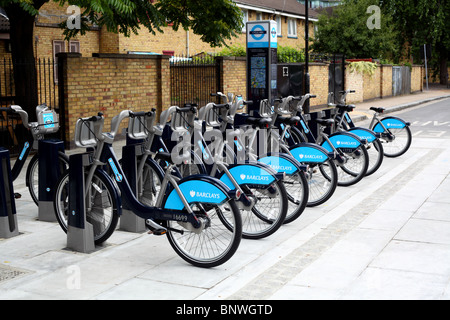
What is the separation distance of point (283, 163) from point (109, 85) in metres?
7.89

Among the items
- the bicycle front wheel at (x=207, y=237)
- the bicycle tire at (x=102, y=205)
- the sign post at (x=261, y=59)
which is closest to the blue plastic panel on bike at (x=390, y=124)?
the sign post at (x=261, y=59)

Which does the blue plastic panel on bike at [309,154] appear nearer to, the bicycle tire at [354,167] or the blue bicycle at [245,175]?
the bicycle tire at [354,167]

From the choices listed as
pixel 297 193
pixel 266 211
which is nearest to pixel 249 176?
pixel 266 211

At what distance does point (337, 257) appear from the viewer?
5.74 meters

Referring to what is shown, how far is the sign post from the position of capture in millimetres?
12883

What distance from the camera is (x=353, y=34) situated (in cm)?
3347

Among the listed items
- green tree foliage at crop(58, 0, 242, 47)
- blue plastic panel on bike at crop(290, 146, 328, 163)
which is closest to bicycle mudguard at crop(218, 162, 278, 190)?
blue plastic panel on bike at crop(290, 146, 328, 163)

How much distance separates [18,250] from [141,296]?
188cm

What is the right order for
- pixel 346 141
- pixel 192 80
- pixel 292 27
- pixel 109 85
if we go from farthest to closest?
pixel 292 27
pixel 192 80
pixel 109 85
pixel 346 141

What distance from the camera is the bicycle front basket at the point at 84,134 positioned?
581 centimetres

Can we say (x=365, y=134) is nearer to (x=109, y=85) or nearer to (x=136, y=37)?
(x=109, y=85)

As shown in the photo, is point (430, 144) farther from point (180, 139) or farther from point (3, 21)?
point (3, 21)

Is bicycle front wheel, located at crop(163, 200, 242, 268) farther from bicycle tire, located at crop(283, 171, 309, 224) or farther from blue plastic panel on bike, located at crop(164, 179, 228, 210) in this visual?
bicycle tire, located at crop(283, 171, 309, 224)
